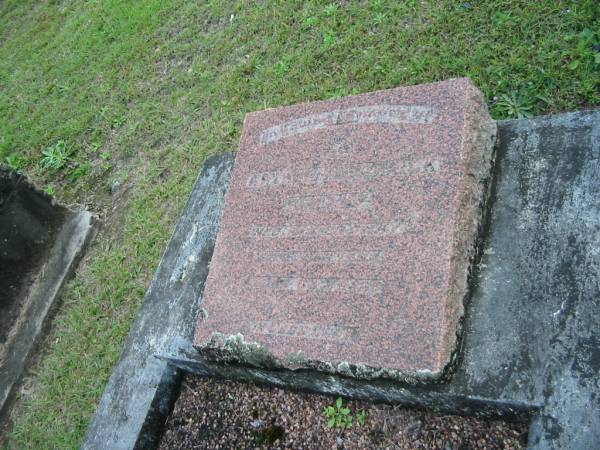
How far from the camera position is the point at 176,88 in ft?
14.5

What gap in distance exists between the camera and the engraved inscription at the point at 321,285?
6.09 ft

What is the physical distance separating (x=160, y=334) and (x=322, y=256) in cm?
102

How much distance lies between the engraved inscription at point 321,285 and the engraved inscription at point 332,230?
0.17 meters

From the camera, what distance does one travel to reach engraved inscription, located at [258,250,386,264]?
6.23 ft

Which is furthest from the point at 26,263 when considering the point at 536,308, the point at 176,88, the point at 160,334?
the point at 536,308

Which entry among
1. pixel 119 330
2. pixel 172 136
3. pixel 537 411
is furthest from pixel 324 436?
pixel 172 136

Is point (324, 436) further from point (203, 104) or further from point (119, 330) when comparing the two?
point (203, 104)

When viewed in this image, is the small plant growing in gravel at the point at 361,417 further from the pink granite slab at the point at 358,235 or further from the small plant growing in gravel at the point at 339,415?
the pink granite slab at the point at 358,235

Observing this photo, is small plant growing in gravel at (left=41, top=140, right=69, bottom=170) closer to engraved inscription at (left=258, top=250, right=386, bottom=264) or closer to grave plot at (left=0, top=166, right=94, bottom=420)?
grave plot at (left=0, top=166, right=94, bottom=420)

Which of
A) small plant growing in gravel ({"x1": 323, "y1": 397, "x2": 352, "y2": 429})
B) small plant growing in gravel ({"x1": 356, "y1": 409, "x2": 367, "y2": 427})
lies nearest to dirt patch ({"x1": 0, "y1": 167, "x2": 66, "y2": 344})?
small plant growing in gravel ({"x1": 323, "y1": 397, "x2": 352, "y2": 429})

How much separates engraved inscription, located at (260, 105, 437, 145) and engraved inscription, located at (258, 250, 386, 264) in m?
0.53

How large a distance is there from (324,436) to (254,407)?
1.13 feet

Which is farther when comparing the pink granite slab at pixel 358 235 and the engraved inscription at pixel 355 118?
the engraved inscription at pixel 355 118

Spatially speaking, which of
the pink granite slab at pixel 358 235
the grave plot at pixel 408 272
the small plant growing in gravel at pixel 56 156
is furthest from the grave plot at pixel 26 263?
the pink granite slab at pixel 358 235
